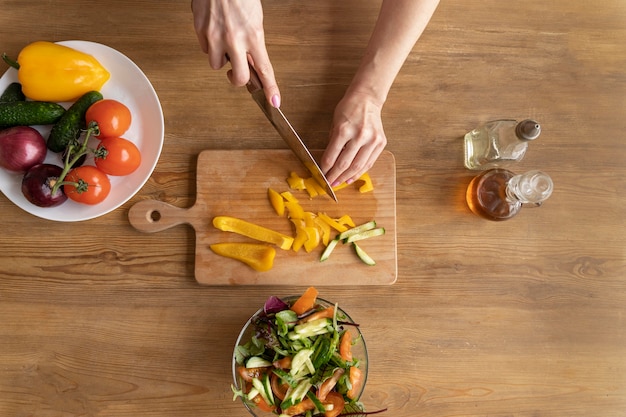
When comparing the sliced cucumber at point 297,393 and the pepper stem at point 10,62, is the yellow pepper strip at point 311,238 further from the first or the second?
the pepper stem at point 10,62

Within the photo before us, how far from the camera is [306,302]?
4.53ft

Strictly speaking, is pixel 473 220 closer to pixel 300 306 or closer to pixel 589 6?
pixel 300 306

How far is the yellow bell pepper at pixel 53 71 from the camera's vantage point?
1434mm

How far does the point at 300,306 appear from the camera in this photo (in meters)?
1.38

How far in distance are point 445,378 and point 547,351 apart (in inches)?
12.7

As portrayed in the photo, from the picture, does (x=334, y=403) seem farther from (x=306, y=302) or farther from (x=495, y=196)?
(x=495, y=196)

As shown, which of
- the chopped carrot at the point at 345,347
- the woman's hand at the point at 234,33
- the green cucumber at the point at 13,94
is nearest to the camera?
the woman's hand at the point at 234,33

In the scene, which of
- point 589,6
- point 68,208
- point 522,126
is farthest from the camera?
point 589,6

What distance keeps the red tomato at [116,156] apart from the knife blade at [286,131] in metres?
0.39

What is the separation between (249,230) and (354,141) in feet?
1.33

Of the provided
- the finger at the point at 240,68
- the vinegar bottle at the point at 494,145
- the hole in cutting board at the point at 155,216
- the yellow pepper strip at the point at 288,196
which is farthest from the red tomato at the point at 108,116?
the vinegar bottle at the point at 494,145

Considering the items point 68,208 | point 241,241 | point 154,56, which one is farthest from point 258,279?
point 154,56

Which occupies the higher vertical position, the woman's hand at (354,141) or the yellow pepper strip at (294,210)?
the woman's hand at (354,141)

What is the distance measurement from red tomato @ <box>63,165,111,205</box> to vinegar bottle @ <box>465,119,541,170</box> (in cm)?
110
